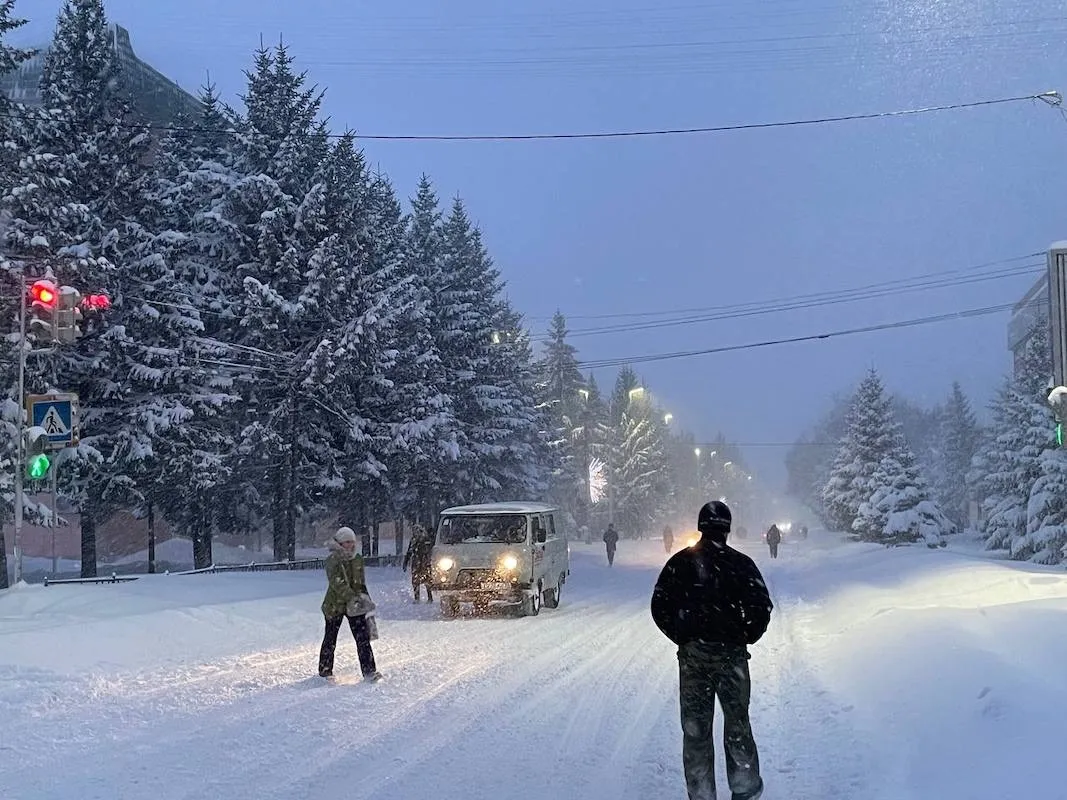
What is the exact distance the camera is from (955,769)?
6.49 metres

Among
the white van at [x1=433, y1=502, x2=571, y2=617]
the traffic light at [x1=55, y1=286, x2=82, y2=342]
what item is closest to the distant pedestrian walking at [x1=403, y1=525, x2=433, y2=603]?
the white van at [x1=433, y1=502, x2=571, y2=617]

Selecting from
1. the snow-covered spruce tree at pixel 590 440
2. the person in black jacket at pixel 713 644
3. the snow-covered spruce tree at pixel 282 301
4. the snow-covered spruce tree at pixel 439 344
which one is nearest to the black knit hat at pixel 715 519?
the person in black jacket at pixel 713 644

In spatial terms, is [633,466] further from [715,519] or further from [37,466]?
[715,519]

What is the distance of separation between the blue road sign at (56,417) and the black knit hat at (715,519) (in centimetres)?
1243

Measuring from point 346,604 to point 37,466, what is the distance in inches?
261

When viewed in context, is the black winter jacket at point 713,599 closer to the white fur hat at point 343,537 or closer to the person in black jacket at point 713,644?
the person in black jacket at point 713,644

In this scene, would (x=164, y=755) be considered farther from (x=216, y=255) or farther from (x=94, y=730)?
(x=216, y=255)

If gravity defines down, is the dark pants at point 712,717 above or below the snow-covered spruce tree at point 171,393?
below

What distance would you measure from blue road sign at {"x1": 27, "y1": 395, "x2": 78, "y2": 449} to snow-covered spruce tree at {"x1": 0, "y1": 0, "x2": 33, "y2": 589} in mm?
7092

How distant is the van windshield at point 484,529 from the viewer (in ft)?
67.6

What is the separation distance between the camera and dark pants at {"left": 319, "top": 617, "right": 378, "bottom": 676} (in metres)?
11.4

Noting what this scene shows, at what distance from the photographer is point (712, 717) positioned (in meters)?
6.28

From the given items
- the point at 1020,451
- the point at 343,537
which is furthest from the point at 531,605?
the point at 1020,451

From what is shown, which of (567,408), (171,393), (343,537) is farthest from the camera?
(567,408)
